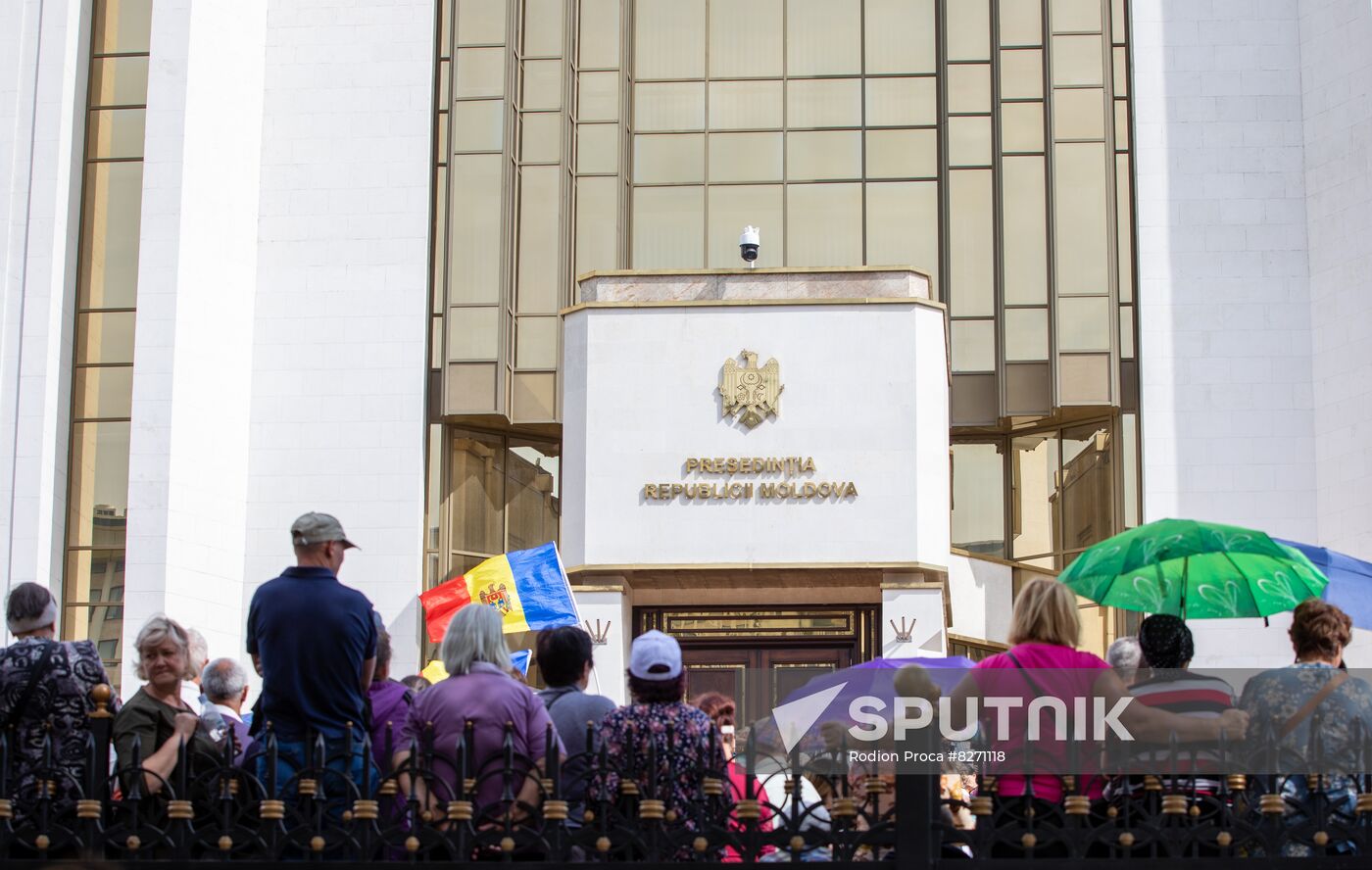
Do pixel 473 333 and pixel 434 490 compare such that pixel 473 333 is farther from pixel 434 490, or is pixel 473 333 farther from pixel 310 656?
pixel 310 656

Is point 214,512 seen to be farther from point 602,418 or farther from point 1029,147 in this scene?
point 1029,147

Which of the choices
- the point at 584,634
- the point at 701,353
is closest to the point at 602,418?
the point at 701,353

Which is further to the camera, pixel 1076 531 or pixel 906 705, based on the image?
pixel 1076 531

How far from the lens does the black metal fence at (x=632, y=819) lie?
6129mm

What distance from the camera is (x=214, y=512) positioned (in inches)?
1000

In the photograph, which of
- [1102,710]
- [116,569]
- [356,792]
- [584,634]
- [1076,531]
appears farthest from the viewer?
[1076,531]

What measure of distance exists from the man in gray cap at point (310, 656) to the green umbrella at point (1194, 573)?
448 centimetres

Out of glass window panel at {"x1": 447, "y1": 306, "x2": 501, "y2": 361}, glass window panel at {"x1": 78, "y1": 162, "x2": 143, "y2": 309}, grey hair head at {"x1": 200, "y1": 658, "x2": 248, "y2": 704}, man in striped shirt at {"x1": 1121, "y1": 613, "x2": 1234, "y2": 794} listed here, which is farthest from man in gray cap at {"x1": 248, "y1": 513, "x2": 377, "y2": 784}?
glass window panel at {"x1": 447, "y1": 306, "x2": 501, "y2": 361}

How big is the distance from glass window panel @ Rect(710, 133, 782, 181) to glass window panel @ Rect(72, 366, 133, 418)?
890 centimetres

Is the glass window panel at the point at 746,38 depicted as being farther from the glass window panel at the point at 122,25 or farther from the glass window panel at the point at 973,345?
the glass window panel at the point at 122,25

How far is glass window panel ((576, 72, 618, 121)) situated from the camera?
2769cm

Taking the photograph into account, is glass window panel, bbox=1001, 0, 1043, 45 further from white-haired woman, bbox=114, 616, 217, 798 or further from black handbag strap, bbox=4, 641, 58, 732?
black handbag strap, bbox=4, 641, 58, 732

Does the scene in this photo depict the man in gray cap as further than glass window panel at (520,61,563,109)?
No

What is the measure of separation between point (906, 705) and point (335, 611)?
2.25 meters
